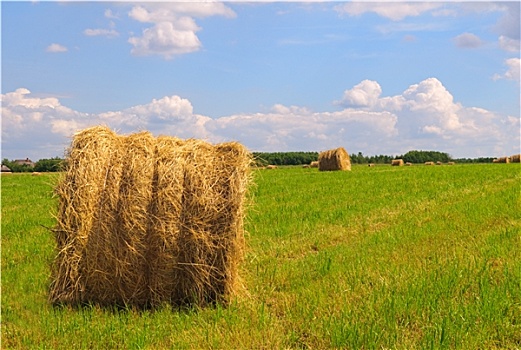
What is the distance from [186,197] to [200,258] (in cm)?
78

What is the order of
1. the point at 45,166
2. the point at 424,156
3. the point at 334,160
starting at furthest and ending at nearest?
the point at 424,156 < the point at 45,166 < the point at 334,160

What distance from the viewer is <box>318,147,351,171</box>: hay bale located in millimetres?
33375

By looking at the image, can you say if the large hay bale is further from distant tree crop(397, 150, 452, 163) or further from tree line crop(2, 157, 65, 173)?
distant tree crop(397, 150, 452, 163)

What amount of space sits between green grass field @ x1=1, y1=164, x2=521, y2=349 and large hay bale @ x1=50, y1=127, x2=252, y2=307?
321 millimetres

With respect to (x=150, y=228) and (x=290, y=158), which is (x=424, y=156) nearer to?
(x=290, y=158)

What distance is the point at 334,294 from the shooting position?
7.06 meters

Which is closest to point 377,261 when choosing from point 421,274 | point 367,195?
point 421,274

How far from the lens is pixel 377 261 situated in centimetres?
869

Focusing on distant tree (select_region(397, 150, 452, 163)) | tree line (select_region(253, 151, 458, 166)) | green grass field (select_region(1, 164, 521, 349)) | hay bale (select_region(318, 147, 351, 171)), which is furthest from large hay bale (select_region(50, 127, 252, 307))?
distant tree (select_region(397, 150, 452, 163))

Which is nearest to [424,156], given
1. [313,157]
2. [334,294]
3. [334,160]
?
[313,157]

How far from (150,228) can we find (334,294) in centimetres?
242

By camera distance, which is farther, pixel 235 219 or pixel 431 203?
pixel 431 203

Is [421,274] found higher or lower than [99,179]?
lower

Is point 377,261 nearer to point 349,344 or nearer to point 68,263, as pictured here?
point 349,344
